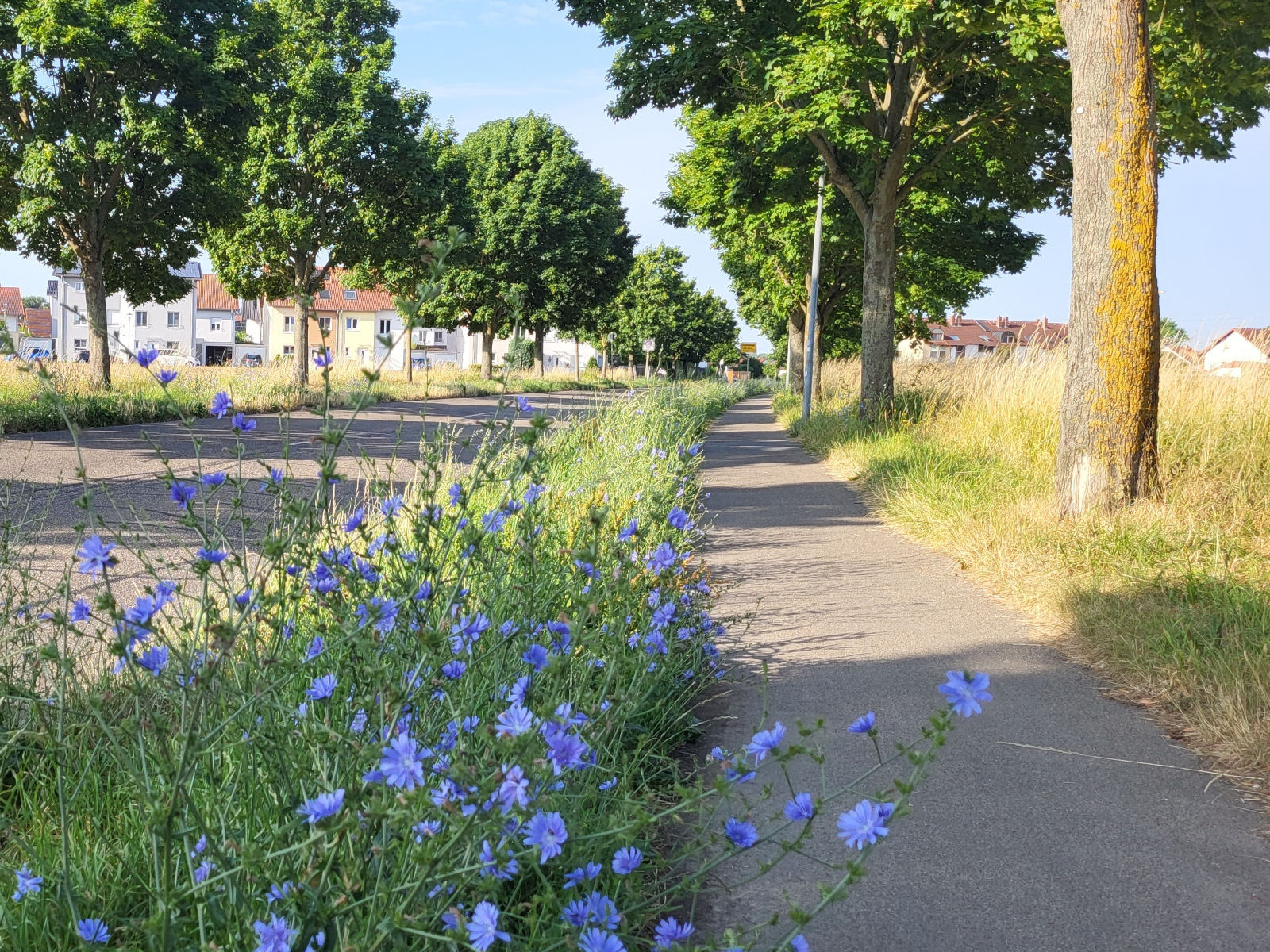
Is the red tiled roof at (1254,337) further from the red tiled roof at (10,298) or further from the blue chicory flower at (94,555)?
the red tiled roof at (10,298)

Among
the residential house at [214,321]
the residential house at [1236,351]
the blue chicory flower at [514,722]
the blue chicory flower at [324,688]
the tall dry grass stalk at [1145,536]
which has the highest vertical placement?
the residential house at [214,321]

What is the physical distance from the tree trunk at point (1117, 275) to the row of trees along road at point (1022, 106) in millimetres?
11

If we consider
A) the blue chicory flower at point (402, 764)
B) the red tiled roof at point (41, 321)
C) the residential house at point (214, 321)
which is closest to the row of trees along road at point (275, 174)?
the blue chicory flower at point (402, 764)

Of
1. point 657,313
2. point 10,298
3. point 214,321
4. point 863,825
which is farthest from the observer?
point 10,298

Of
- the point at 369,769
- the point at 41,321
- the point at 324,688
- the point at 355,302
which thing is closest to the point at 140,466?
the point at 324,688

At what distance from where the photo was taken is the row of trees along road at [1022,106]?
22.7 ft

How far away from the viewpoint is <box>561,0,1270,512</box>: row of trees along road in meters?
6.92

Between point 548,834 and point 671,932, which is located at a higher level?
point 548,834

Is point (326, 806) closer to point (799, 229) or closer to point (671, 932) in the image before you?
point (671, 932)

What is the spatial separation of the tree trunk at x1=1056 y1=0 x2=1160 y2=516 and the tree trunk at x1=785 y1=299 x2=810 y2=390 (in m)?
30.6

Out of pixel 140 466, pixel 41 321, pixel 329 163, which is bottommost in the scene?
pixel 140 466

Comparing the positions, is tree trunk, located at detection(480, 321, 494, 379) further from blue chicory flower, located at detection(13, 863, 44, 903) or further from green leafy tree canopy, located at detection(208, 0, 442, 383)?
blue chicory flower, located at detection(13, 863, 44, 903)

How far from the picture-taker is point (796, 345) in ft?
134

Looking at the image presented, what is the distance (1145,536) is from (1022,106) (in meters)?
11.1
